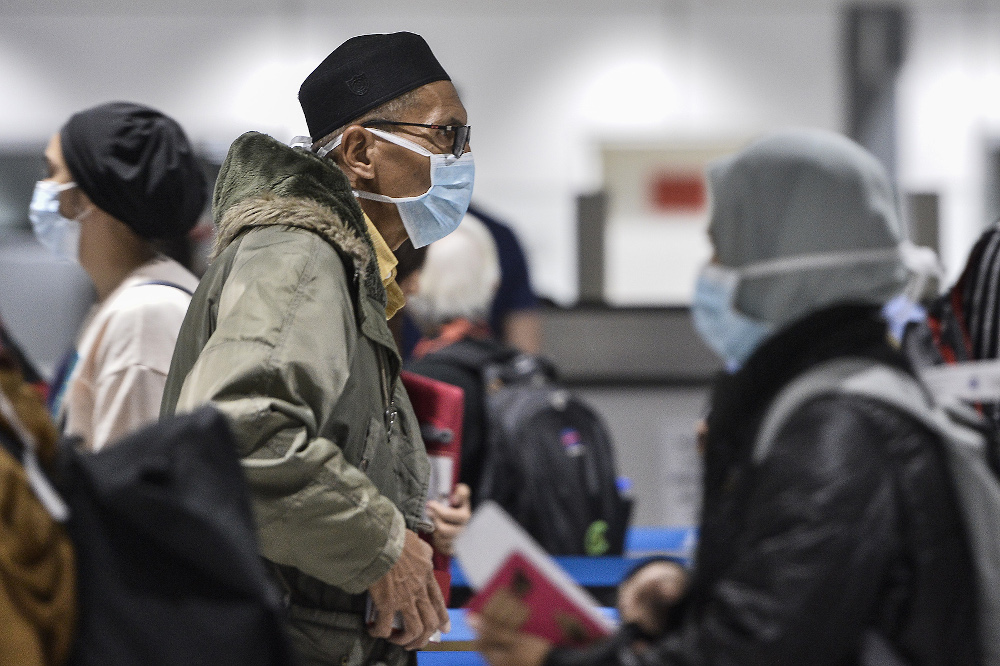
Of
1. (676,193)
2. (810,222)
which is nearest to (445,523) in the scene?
(810,222)

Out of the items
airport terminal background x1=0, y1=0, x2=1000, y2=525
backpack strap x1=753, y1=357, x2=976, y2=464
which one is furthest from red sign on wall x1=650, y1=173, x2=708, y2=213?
backpack strap x1=753, y1=357, x2=976, y2=464

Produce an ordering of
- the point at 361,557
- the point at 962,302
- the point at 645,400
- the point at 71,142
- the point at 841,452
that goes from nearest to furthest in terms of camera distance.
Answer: the point at 841,452
the point at 361,557
the point at 962,302
the point at 71,142
the point at 645,400

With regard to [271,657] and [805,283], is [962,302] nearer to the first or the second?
[805,283]

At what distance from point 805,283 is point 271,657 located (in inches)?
26.7

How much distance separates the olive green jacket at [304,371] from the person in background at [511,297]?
247cm

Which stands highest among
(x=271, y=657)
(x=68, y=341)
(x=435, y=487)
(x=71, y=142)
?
(x=71, y=142)

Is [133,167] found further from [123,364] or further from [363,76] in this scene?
[363,76]

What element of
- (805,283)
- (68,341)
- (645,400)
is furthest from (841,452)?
(68,341)

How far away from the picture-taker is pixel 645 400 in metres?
4.43

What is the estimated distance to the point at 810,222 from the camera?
1210 mm

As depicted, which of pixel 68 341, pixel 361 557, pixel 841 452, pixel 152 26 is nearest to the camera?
pixel 841 452

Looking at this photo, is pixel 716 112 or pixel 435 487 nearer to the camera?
pixel 435 487

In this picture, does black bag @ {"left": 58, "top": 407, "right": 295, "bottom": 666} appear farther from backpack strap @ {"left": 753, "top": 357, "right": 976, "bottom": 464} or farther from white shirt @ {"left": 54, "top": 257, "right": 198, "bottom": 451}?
white shirt @ {"left": 54, "top": 257, "right": 198, "bottom": 451}

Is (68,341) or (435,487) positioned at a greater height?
(435,487)
